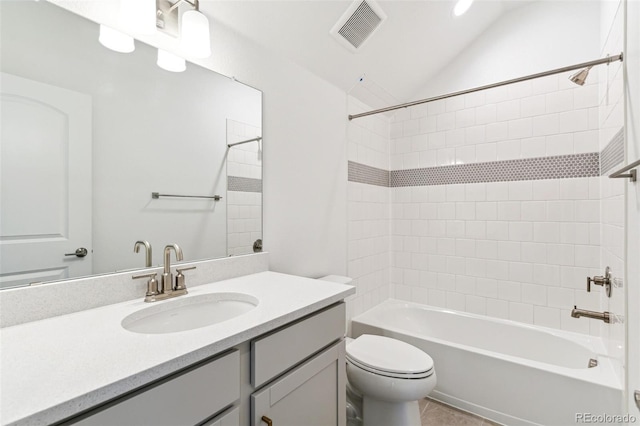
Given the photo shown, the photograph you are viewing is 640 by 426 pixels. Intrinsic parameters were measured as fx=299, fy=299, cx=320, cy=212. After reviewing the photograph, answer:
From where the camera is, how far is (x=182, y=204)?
4.43 ft

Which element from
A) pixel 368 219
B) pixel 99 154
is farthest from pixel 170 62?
pixel 368 219

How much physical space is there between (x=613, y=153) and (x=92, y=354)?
2.46 m

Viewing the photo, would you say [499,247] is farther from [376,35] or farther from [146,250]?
[146,250]

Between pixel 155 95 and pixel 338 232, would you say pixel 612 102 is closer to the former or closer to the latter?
pixel 338 232

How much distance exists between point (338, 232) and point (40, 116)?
1.77 meters

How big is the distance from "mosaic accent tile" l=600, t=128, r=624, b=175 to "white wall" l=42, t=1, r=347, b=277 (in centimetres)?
159

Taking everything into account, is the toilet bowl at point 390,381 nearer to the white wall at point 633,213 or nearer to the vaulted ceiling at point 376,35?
the white wall at point 633,213

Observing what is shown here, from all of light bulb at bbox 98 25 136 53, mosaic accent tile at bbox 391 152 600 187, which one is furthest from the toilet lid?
light bulb at bbox 98 25 136 53

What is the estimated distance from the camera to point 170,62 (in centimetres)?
131

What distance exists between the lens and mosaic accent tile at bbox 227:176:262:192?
155 centimetres

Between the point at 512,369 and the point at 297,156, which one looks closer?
the point at 512,369

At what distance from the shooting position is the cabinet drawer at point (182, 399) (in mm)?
588

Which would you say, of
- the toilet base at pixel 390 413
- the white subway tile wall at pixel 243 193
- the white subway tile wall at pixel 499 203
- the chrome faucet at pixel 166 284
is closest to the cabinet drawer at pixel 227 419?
the chrome faucet at pixel 166 284

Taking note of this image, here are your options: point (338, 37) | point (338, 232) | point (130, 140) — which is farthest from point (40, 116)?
point (338, 232)
